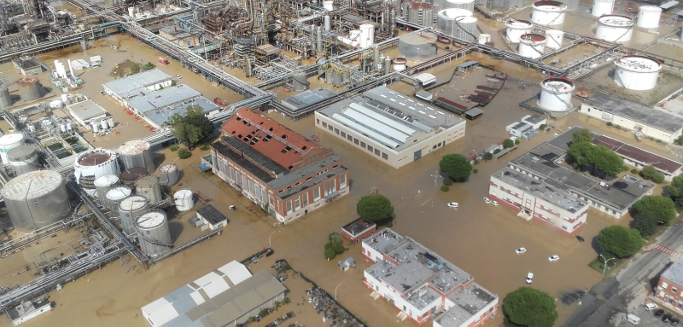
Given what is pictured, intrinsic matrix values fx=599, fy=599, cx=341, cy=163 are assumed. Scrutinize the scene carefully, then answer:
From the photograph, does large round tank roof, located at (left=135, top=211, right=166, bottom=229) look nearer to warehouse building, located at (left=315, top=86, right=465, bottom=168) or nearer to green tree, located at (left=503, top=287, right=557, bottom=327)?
warehouse building, located at (left=315, top=86, right=465, bottom=168)

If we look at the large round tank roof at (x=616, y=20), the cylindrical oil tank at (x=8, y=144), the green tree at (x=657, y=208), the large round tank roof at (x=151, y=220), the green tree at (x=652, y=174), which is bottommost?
the green tree at (x=652, y=174)

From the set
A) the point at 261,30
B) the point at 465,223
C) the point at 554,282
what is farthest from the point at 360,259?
the point at 261,30

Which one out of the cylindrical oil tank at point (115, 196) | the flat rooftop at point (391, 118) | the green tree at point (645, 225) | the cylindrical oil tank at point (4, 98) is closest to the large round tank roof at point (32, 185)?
the cylindrical oil tank at point (115, 196)

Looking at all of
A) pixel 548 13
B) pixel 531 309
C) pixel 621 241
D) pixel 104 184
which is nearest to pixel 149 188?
pixel 104 184

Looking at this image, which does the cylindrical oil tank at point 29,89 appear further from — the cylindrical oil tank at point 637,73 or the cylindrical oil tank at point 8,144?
the cylindrical oil tank at point 637,73

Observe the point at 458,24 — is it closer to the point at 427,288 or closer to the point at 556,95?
the point at 556,95

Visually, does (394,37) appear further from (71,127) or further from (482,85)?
(71,127)

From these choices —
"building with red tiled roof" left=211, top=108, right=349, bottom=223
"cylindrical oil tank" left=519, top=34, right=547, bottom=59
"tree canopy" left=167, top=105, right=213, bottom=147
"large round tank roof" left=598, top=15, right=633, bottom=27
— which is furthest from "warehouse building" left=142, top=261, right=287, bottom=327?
"large round tank roof" left=598, top=15, right=633, bottom=27
